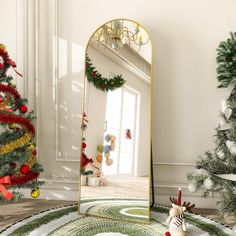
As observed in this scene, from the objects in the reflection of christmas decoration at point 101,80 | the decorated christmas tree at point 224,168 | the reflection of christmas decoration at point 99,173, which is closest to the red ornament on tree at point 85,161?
the reflection of christmas decoration at point 99,173

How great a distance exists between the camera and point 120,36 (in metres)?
2.24

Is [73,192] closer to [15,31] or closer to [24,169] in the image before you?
[24,169]

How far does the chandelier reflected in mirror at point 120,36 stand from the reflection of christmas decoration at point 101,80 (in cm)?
20

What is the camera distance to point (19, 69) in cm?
271

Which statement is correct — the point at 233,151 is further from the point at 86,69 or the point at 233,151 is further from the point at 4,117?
the point at 4,117

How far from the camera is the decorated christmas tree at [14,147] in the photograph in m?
2.06

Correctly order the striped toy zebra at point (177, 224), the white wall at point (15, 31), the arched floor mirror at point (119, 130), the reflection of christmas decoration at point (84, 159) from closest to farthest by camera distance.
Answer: the striped toy zebra at point (177, 224)
the arched floor mirror at point (119, 130)
the reflection of christmas decoration at point (84, 159)
the white wall at point (15, 31)

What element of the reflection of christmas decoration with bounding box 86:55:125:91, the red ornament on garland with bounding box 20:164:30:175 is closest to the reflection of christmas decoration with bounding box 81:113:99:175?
the reflection of christmas decoration with bounding box 86:55:125:91

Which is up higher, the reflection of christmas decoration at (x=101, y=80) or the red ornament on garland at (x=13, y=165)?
the reflection of christmas decoration at (x=101, y=80)

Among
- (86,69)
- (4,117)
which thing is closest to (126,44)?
(86,69)

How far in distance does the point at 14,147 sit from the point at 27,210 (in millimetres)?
523

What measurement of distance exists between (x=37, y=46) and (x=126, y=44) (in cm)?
92

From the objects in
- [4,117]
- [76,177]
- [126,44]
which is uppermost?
[126,44]

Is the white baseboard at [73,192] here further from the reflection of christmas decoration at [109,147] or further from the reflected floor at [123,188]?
the reflection of christmas decoration at [109,147]
